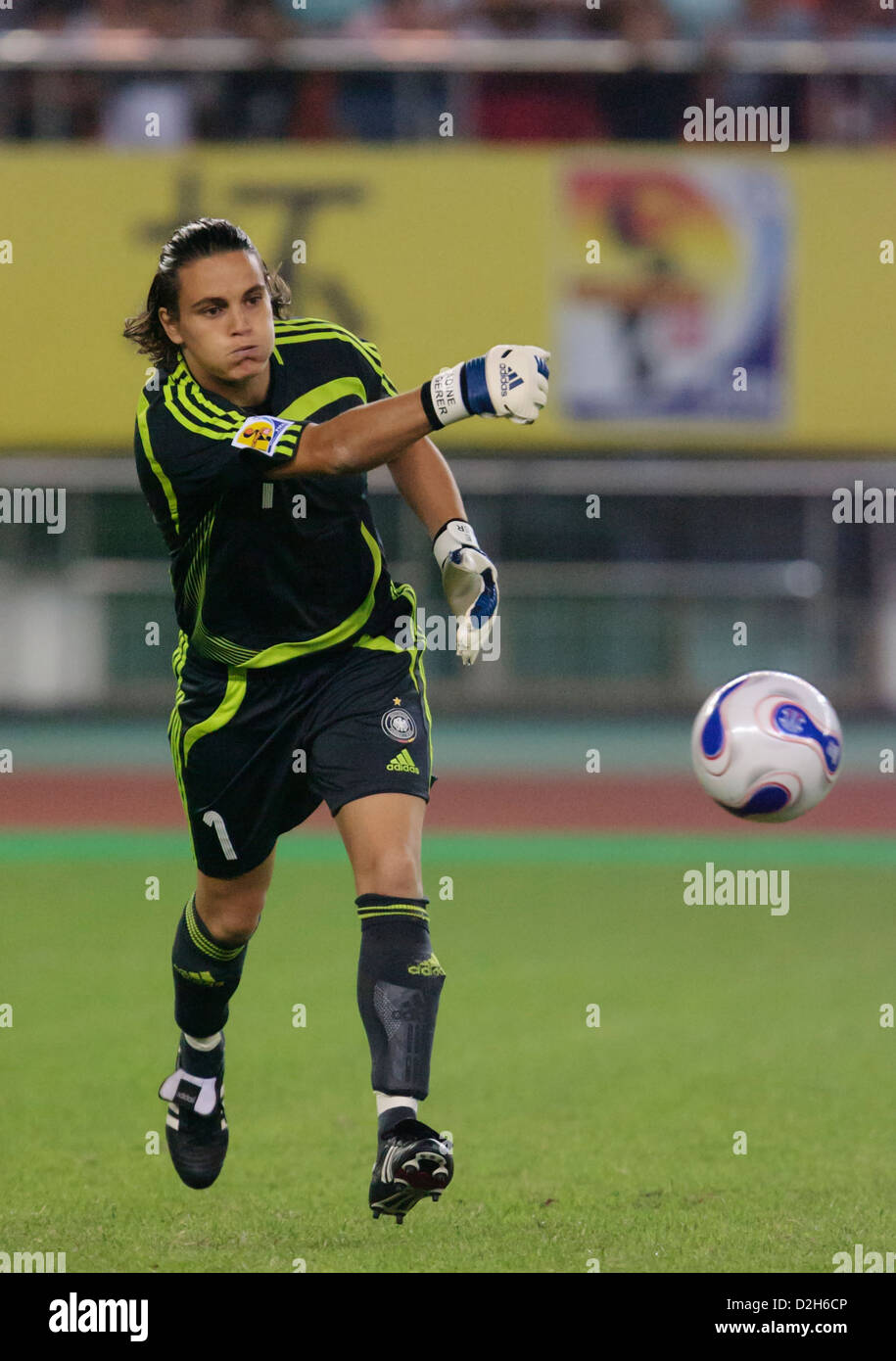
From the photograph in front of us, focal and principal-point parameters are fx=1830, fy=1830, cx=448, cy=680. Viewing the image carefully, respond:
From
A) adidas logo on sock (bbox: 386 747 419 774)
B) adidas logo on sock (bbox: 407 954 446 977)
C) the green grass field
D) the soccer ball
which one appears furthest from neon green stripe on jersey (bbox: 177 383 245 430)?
the green grass field

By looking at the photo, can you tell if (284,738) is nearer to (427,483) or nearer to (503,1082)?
(427,483)

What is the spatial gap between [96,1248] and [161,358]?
7.75ft

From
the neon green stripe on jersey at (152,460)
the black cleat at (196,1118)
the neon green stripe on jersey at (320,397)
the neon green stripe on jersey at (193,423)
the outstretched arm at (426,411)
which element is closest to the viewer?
the outstretched arm at (426,411)

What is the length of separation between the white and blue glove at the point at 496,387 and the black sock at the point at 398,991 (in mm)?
1217

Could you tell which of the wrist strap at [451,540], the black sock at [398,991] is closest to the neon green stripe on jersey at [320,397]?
the wrist strap at [451,540]

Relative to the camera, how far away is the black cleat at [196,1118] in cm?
530

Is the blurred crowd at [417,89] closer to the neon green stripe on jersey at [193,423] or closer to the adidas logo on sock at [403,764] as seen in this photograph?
the neon green stripe on jersey at [193,423]

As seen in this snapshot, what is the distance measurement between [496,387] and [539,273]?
14.7 metres

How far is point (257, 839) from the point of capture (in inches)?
199

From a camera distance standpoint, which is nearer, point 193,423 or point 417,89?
point 193,423

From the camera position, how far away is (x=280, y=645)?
4.92 meters

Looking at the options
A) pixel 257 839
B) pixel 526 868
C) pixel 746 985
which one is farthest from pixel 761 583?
pixel 257 839

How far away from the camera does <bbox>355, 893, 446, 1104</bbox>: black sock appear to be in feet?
14.3

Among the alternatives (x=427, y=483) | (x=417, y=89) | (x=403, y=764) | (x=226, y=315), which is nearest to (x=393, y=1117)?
(x=403, y=764)
